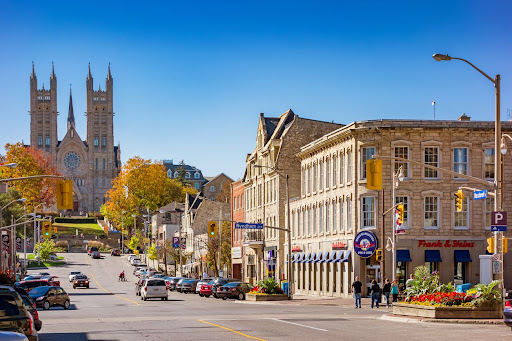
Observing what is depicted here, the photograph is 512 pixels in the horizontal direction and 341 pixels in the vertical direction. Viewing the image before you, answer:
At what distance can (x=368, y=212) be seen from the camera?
57.7 metres

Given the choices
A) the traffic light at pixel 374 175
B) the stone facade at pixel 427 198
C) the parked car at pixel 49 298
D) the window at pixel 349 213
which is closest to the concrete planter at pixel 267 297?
the stone facade at pixel 427 198

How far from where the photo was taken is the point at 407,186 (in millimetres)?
56875

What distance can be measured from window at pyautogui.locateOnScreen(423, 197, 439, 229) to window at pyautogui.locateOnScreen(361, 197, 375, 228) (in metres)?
3.46

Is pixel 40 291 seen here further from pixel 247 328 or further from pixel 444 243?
pixel 444 243

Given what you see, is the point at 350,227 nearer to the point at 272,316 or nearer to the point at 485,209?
the point at 485,209

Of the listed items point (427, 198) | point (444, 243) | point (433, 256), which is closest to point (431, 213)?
point (427, 198)

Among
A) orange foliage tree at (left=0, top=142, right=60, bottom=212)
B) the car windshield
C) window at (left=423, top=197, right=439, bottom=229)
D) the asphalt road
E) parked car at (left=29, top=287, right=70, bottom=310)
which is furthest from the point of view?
orange foliage tree at (left=0, top=142, right=60, bottom=212)

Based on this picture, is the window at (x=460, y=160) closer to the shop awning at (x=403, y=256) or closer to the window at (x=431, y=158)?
the window at (x=431, y=158)

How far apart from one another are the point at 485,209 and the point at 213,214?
208 ft

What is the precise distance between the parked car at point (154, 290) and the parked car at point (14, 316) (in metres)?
38.7

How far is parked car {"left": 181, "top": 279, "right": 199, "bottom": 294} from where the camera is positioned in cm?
7512

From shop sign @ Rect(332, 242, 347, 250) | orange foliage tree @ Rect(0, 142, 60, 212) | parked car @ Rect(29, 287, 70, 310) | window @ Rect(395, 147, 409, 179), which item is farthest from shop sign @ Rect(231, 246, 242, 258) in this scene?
orange foliage tree @ Rect(0, 142, 60, 212)

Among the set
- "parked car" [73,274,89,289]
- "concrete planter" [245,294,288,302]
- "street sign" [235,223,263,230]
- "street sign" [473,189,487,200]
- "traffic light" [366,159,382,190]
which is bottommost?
"parked car" [73,274,89,289]

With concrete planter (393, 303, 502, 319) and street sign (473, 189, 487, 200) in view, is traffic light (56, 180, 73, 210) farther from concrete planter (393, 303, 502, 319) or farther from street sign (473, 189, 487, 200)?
street sign (473, 189, 487, 200)
